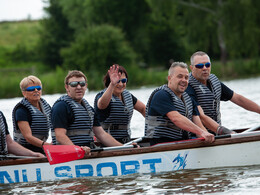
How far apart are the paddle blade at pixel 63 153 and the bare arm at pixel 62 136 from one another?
8 centimetres

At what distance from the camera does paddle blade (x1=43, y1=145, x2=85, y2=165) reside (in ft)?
21.8

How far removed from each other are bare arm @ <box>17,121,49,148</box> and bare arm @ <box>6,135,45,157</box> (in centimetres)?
13

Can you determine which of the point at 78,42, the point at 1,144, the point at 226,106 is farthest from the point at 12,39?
the point at 1,144

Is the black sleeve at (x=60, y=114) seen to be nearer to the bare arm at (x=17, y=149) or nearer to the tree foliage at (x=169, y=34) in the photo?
the bare arm at (x=17, y=149)

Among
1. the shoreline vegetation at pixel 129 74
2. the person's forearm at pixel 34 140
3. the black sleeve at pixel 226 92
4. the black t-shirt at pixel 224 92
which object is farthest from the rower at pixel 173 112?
the shoreline vegetation at pixel 129 74

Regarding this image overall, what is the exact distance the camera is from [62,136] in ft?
22.1

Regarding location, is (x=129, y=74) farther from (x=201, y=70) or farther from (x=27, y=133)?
(x=27, y=133)

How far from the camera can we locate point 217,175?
679 cm

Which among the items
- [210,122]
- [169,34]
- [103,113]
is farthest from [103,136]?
[169,34]

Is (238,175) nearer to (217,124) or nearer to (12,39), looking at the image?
(217,124)

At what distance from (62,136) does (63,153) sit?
0.22m

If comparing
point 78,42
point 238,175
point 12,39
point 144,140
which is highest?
point 12,39

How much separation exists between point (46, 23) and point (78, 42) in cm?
1658

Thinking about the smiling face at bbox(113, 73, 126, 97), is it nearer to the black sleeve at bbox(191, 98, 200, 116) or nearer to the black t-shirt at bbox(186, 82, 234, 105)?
the black t-shirt at bbox(186, 82, 234, 105)
